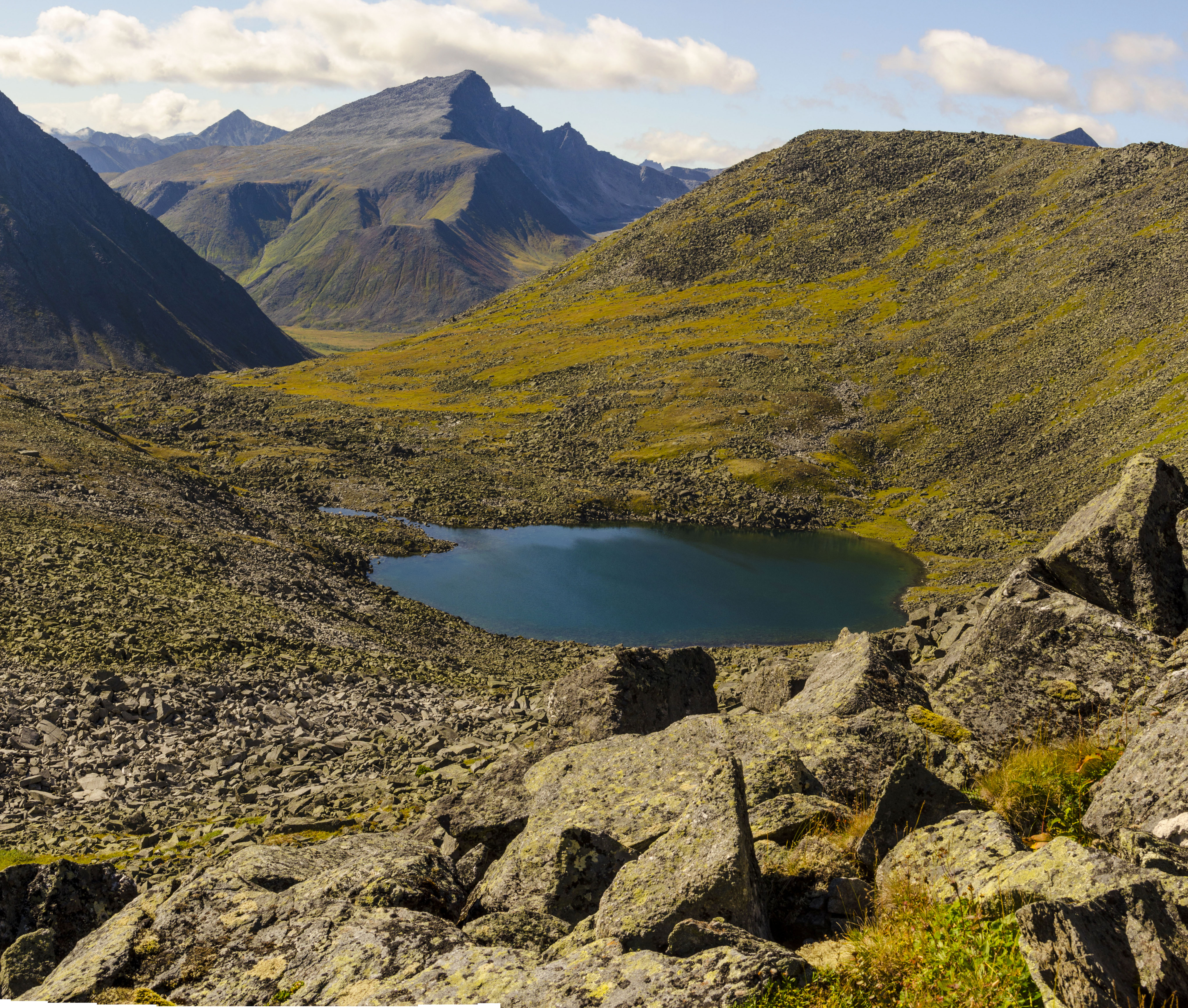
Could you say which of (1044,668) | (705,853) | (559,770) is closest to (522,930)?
(705,853)

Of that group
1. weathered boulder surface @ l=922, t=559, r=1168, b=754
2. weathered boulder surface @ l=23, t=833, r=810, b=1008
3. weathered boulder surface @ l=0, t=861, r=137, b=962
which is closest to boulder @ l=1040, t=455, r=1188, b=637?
weathered boulder surface @ l=922, t=559, r=1168, b=754

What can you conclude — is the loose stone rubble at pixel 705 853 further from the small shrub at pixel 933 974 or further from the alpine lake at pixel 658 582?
the alpine lake at pixel 658 582

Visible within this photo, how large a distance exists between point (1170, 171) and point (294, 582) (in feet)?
629

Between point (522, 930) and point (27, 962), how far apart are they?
27.3 ft

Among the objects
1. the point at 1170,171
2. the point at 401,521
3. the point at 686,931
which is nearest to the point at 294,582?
the point at 401,521

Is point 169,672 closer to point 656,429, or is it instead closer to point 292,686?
point 292,686

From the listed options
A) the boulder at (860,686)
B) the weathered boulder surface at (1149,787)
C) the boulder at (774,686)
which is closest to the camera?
the weathered boulder surface at (1149,787)

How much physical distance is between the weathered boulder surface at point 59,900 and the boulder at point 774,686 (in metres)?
17.7

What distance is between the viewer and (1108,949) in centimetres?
731

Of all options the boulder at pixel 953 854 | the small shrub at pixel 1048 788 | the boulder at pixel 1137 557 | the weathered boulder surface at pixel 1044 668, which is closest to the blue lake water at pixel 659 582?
the boulder at pixel 1137 557

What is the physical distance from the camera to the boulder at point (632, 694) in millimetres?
22266

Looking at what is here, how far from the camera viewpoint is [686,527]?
104 metres

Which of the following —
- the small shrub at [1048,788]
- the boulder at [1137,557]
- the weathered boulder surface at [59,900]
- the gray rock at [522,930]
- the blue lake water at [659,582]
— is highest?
the boulder at [1137,557]

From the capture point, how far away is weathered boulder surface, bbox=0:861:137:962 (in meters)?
13.4
